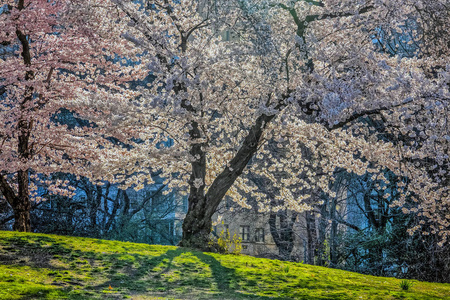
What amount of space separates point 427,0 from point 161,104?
5445 mm

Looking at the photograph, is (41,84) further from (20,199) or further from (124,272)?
(124,272)

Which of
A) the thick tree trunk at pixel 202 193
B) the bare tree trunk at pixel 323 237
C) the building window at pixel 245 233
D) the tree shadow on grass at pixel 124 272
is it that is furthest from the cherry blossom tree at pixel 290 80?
the building window at pixel 245 233

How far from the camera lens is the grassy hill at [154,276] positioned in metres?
7.61

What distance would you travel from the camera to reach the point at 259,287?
28.9 ft

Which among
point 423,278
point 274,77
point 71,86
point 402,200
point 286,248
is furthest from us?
point 286,248

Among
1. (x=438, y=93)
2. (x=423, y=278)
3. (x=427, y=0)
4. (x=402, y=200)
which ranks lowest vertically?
(x=423, y=278)

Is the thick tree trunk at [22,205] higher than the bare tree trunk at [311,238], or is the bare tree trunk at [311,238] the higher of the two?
the thick tree trunk at [22,205]

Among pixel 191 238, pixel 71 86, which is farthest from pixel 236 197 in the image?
pixel 71 86

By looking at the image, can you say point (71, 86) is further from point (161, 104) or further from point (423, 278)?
point (423, 278)

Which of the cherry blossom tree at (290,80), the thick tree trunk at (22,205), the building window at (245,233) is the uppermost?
the cherry blossom tree at (290,80)

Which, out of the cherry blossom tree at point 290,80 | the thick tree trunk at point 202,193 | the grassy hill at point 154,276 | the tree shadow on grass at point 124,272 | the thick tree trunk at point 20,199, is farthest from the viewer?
the thick tree trunk at point 20,199

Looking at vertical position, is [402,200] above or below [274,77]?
below

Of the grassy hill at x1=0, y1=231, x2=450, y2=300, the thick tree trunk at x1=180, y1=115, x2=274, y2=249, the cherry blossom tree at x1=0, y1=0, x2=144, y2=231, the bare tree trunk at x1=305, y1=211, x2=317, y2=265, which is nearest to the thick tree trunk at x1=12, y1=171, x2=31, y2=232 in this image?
the cherry blossom tree at x1=0, y1=0, x2=144, y2=231

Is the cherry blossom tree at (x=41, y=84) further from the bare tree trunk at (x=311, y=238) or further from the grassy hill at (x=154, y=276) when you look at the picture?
the bare tree trunk at (x=311, y=238)
